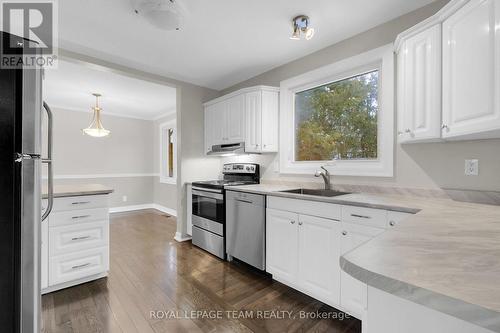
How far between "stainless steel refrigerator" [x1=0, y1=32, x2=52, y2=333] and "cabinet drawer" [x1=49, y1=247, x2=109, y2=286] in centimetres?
124

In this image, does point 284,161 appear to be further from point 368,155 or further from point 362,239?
point 362,239

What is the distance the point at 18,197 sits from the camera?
1.01 meters

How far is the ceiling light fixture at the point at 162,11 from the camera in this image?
1779 millimetres

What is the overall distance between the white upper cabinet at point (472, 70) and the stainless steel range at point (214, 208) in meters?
2.19

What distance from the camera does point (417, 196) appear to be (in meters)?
1.89

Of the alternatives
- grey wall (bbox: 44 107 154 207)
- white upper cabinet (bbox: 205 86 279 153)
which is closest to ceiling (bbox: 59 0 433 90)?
white upper cabinet (bbox: 205 86 279 153)

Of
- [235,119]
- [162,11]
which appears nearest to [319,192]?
[235,119]

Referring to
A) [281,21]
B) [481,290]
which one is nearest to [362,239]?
[481,290]

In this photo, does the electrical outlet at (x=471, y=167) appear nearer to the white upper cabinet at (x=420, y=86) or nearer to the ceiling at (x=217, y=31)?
the white upper cabinet at (x=420, y=86)

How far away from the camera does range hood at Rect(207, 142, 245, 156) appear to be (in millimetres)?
3090

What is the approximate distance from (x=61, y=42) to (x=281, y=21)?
92.6 inches

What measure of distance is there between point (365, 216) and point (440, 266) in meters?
1.14

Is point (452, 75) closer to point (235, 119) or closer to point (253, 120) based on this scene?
point (253, 120)

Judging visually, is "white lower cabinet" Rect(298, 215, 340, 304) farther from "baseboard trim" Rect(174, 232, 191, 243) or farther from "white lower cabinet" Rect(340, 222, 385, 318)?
"baseboard trim" Rect(174, 232, 191, 243)
